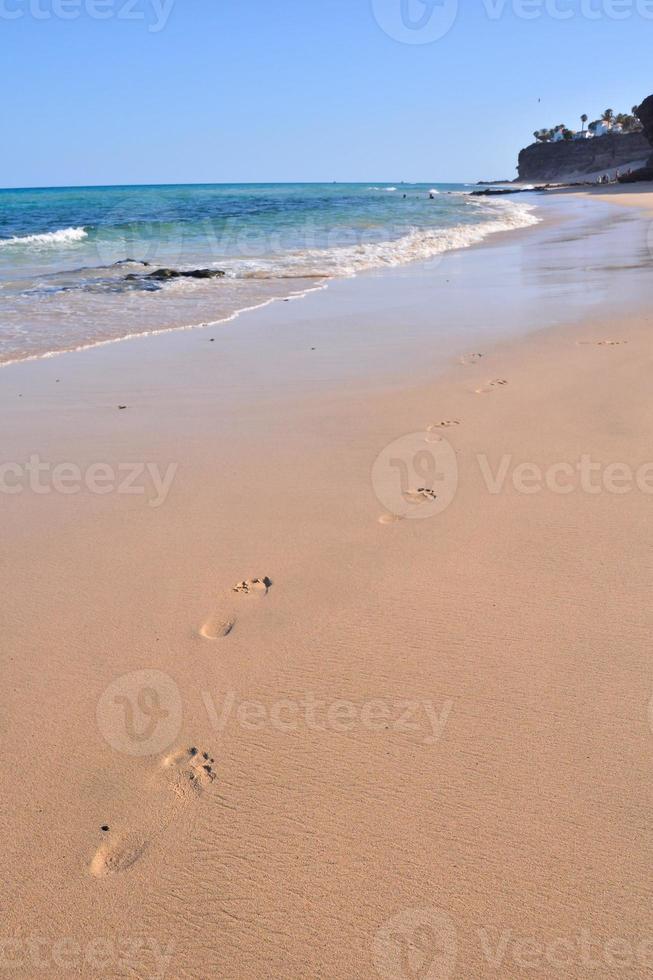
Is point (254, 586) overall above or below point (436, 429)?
below

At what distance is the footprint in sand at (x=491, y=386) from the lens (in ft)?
16.2

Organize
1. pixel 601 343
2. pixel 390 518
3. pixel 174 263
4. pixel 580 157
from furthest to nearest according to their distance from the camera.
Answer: pixel 580 157 → pixel 174 263 → pixel 601 343 → pixel 390 518

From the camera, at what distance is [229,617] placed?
2555 millimetres

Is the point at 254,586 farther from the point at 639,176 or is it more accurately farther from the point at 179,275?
the point at 639,176

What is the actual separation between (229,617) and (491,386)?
3157 mm

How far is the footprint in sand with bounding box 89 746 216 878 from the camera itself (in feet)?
5.53

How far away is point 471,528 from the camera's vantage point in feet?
10.2

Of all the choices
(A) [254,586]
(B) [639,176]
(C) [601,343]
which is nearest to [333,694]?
(A) [254,586]

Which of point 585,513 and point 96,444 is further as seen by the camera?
point 96,444

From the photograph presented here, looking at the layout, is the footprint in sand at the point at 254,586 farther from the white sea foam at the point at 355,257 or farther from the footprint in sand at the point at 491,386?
the white sea foam at the point at 355,257

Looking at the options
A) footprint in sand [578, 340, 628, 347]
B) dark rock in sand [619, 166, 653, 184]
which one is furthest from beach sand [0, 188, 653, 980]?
dark rock in sand [619, 166, 653, 184]

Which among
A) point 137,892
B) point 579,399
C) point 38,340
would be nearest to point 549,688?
point 137,892

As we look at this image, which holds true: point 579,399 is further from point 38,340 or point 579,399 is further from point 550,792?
point 38,340

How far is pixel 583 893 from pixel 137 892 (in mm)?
1007
